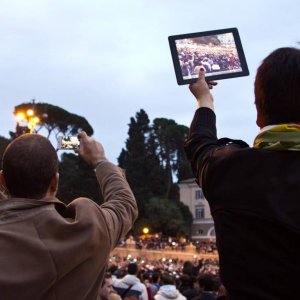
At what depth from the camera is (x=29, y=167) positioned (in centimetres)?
209

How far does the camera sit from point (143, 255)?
50.8 meters

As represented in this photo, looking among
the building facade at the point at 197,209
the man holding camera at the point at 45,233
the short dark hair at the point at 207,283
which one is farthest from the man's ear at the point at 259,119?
the building facade at the point at 197,209

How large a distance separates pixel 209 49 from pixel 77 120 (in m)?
44.1

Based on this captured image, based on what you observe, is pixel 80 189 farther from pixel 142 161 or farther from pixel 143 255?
pixel 142 161

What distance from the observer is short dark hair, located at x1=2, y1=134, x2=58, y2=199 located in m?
2.09

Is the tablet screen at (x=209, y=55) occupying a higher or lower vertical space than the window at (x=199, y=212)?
higher

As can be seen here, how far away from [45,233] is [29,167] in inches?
11.0

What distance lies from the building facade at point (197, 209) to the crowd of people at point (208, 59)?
2645 inches

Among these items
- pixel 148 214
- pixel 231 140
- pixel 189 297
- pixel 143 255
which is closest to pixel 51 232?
pixel 231 140

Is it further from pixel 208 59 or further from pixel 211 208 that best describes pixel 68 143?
pixel 211 208

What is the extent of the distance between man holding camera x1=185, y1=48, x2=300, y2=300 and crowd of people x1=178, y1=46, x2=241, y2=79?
1.46 feet

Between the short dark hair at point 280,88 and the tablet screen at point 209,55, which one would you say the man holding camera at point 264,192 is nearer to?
the short dark hair at point 280,88

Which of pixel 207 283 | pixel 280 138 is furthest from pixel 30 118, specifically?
pixel 280 138

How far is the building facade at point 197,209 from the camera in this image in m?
69.8
